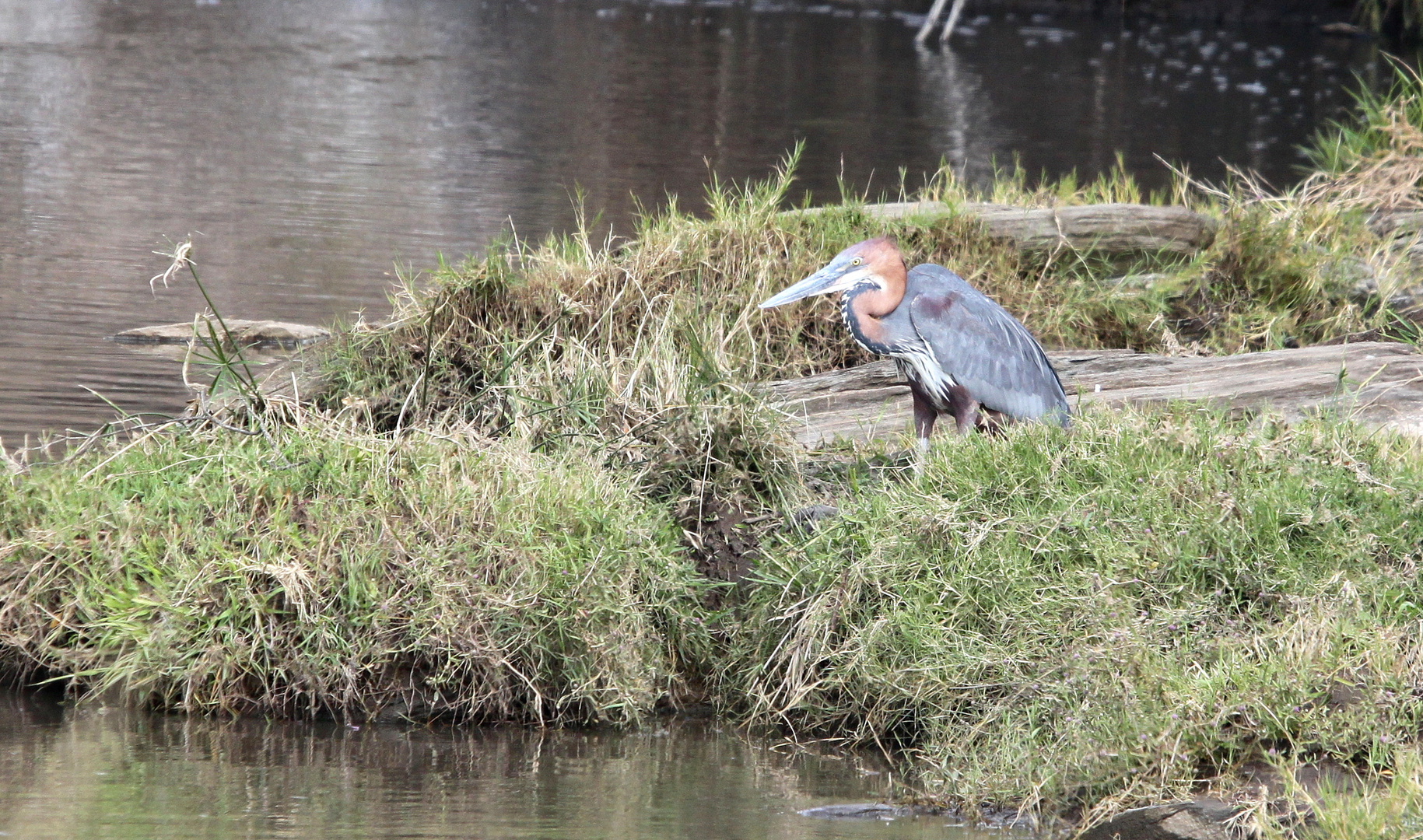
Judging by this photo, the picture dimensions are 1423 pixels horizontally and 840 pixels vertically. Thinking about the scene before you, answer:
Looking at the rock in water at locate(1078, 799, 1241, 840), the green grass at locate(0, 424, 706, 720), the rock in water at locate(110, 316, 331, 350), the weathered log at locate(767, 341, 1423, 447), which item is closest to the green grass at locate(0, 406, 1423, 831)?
the green grass at locate(0, 424, 706, 720)

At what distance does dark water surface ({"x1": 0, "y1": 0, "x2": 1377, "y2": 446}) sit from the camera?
31.7ft

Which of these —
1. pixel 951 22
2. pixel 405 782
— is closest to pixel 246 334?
pixel 405 782

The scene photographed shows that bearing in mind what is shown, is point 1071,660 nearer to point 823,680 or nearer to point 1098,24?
point 823,680

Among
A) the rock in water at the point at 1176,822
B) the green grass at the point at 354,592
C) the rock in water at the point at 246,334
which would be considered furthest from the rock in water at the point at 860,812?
the rock in water at the point at 246,334

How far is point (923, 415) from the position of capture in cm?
578

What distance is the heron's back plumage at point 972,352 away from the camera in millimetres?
5594

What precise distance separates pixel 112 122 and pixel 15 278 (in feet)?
19.2

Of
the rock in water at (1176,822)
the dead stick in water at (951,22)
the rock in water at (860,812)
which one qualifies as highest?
the dead stick in water at (951,22)

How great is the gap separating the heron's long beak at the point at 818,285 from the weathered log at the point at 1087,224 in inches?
81.4

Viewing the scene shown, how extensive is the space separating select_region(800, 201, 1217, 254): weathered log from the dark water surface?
3.45 m

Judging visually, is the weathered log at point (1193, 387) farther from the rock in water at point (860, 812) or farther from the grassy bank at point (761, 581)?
the rock in water at point (860, 812)

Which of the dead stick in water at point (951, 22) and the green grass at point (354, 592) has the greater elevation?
the dead stick in water at point (951, 22)

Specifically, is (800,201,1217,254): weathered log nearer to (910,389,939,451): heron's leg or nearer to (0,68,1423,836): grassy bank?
(910,389,939,451): heron's leg

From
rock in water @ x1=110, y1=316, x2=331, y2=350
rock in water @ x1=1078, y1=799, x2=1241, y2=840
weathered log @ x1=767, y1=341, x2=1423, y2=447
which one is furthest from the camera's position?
rock in water @ x1=110, y1=316, x2=331, y2=350
